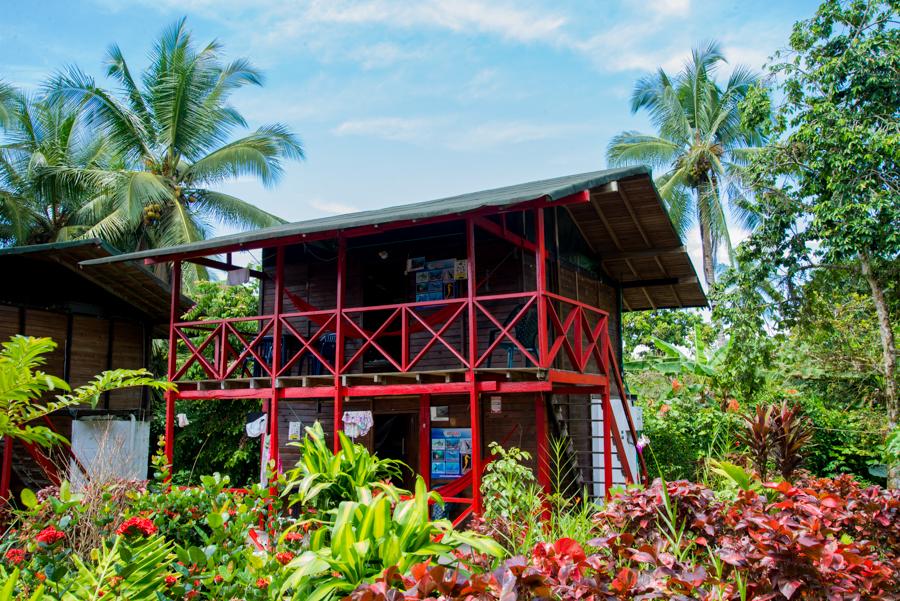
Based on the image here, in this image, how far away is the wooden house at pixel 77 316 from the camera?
11375mm

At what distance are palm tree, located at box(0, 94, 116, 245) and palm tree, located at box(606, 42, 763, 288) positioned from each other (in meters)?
16.4

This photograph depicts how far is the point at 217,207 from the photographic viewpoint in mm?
21297

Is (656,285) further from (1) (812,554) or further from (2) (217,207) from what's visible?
(2) (217,207)

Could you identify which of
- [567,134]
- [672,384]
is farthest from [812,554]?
[567,134]

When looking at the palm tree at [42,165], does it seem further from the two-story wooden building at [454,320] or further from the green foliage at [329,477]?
the green foliage at [329,477]

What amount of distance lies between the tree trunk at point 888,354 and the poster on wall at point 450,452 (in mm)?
6296

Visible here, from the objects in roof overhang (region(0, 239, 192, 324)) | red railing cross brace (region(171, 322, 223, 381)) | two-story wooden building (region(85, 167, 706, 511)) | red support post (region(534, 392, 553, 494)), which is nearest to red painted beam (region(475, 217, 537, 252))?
two-story wooden building (region(85, 167, 706, 511))

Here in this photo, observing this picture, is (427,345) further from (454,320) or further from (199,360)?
(199,360)

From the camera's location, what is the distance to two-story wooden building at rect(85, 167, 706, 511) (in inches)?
346

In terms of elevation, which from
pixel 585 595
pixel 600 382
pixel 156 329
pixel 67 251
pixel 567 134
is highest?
pixel 567 134

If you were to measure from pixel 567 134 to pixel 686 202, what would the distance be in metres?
5.54

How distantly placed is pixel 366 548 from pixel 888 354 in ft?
36.1

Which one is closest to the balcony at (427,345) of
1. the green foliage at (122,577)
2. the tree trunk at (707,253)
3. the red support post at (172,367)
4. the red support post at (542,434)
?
the red support post at (172,367)

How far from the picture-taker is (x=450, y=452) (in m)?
11.0
